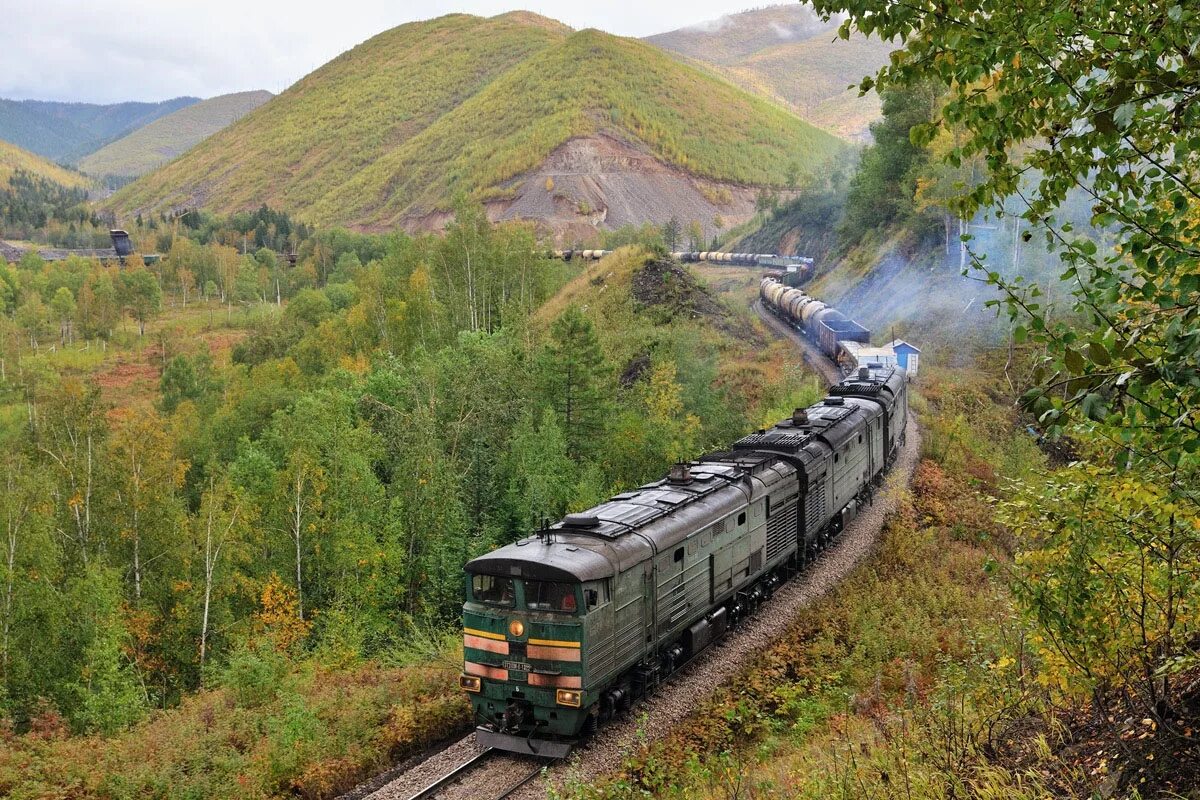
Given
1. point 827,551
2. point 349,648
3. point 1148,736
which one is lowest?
point 349,648

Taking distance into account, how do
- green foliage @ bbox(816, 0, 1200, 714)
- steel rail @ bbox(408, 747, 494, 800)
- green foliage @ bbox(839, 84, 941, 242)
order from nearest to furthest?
green foliage @ bbox(816, 0, 1200, 714)
steel rail @ bbox(408, 747, 494, 800)
green foliage @ bbox(839, 84, 941, 242)

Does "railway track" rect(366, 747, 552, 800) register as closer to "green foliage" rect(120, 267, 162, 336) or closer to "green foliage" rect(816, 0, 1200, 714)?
"green foliage" rect(816, 0, 1200, 714)

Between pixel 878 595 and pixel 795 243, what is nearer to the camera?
pixel 878 595

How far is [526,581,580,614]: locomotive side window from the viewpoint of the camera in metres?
17.7

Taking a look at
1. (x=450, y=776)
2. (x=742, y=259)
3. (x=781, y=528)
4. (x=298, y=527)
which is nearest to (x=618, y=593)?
(x=450, y=776)

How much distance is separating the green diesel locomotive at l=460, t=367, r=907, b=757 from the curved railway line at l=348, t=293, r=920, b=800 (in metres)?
0.34

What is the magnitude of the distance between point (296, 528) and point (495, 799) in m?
26.8

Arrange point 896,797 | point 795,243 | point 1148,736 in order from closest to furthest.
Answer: point 1148,736, point 896,797, point 795,243

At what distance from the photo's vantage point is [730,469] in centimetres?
2555

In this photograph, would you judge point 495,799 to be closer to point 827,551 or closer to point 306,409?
point 827,551

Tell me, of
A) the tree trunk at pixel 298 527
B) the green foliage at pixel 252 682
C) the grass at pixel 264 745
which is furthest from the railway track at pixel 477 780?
the tree trunk at pixel 298 527

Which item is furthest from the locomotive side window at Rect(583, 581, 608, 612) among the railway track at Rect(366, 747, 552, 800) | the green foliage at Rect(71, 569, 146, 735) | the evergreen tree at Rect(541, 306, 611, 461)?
the evergreen tree at Rect(541, 306, 611, 461)

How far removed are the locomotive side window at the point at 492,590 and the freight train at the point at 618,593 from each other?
0.03 m

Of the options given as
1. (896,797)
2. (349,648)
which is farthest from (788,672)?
(349,648)
